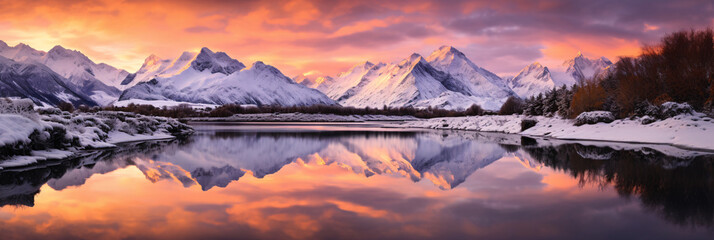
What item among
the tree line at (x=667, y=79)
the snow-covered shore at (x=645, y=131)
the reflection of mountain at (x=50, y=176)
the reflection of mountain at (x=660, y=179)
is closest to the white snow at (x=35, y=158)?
the reflection of mountain at (x=50, y=176)

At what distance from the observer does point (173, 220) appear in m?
8.55

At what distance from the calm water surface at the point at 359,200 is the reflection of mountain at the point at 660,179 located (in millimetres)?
37

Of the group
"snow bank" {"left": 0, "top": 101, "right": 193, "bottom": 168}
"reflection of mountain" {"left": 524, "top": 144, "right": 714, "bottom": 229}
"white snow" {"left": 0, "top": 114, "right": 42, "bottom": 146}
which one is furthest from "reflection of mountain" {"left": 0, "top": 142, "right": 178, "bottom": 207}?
"reflection of mountain" {"left": 524, "top": 144, "right": 714, "bottom": 229}

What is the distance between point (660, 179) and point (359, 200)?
9244 mm

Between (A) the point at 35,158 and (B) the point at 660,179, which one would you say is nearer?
(B) the point at 660,179

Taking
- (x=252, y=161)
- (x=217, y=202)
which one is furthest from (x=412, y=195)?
(x=252, y=161)

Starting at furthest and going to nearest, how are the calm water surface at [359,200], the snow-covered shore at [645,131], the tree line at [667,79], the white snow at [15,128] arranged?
the tree line at [667,79], the snow-covered shore at [645,131], the white snow at [15,128], the calm water surface at [359,200]

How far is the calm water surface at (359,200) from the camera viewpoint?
7777 millimetres

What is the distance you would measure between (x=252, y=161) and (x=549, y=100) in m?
50.4

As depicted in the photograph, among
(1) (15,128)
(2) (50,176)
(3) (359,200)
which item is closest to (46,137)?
(1) (15,128)

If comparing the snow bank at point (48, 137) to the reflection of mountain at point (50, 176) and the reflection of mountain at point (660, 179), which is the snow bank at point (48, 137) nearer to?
the reflection of mountain at point (50, 176)

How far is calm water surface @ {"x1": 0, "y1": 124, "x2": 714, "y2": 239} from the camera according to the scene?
7777 millimetres

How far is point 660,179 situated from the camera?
13273 millimetres

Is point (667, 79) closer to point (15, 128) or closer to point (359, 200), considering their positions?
point (359, 200)
